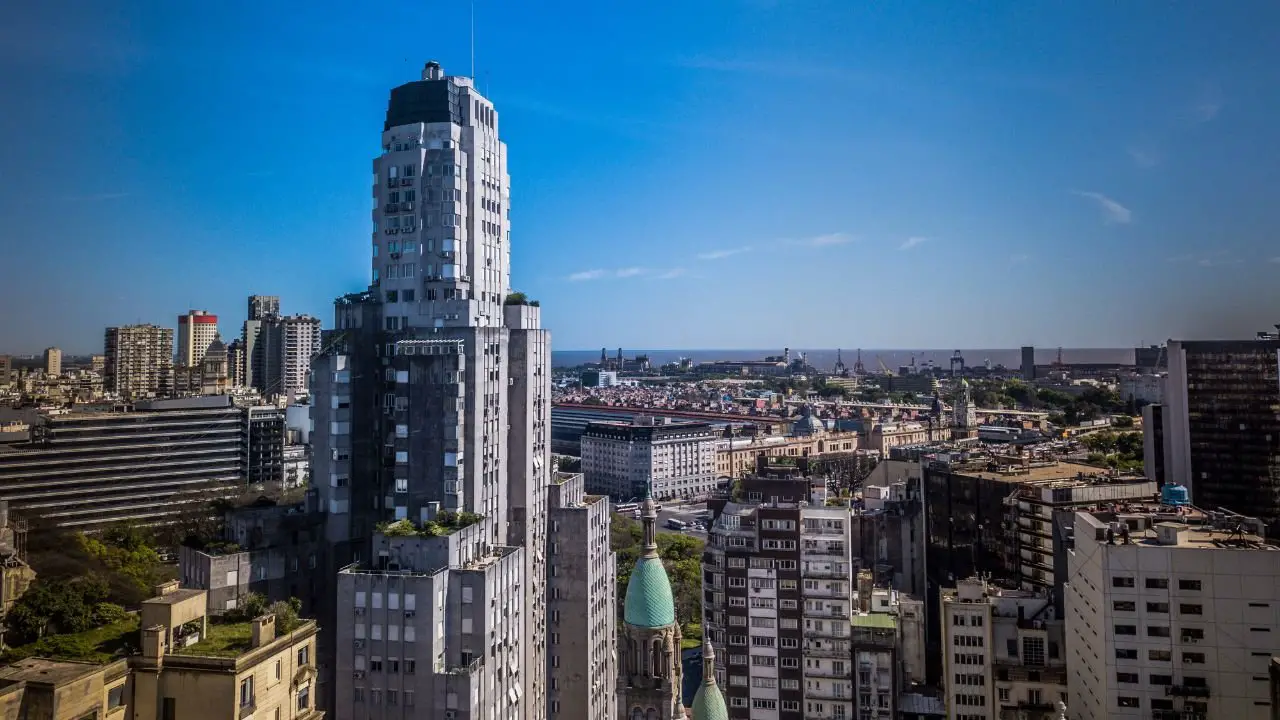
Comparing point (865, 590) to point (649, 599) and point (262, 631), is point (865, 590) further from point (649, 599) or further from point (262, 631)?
point (262, 631)

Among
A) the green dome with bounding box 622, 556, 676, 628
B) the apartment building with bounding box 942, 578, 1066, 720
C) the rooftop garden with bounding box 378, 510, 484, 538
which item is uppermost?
the rooftop garden with bounding box 378, 510, 484, 538

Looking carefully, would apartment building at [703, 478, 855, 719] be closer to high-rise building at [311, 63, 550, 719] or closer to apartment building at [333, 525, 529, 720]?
high-rise building at [311, 63, 550, 719]

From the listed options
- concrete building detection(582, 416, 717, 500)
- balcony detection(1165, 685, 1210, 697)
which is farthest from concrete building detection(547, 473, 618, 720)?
concrete building detection(582, 416, 717, 500)

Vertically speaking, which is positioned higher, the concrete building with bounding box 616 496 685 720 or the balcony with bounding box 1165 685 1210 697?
the concrete building with bounding box 616 496 685 720

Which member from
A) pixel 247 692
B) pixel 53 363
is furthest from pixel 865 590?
pixel 53 363

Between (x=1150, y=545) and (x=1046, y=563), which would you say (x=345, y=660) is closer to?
(x=1150, y=545)

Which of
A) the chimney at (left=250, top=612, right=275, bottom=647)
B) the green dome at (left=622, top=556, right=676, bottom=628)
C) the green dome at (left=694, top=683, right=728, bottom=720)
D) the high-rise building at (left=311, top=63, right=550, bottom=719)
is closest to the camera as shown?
the chimney at (left=250, top=612, right=275, bottom=647)
